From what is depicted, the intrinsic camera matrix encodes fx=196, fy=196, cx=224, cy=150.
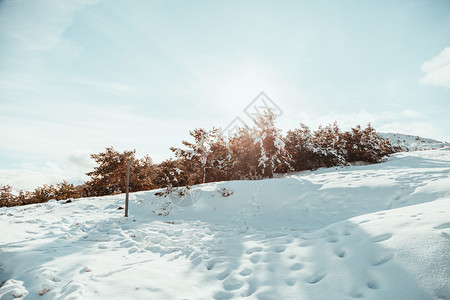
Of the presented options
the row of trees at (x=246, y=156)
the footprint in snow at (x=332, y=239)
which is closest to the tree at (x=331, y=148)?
the row of trees at (x=246, y=156)

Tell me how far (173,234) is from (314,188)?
21.0ft

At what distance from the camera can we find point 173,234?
580cm

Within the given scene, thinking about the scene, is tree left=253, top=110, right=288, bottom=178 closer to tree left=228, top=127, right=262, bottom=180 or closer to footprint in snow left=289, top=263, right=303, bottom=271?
tree left=228, top=127, right=262, bottom=180

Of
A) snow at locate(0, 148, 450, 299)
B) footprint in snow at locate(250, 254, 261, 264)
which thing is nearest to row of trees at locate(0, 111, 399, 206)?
snow at locate(0, 148, 450, 299)

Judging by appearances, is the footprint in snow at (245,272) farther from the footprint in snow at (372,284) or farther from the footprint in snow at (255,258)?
the footprint in snow at (372,284)

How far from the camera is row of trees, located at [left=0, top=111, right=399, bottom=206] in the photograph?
699 inches

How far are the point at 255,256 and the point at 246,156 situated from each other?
59.2ft

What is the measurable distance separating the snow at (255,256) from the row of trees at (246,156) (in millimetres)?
9676

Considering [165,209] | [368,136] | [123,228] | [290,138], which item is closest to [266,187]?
[165,209]

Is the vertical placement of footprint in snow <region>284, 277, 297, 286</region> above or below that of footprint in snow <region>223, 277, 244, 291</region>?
above

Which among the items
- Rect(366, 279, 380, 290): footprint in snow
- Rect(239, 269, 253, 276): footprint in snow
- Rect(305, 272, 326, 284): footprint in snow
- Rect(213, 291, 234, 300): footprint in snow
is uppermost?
Rect(366, 279, 380, 290): footprint in snow

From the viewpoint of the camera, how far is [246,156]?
850 inches

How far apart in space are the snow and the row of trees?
9.68 metres

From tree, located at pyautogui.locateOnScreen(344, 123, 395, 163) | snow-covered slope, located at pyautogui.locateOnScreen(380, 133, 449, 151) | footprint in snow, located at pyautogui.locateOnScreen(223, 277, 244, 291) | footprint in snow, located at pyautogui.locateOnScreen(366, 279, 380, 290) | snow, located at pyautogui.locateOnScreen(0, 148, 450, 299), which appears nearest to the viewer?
Result: footprint in snow, located at pyautogui.locateOnScreen(366, 279, 380, 290)
